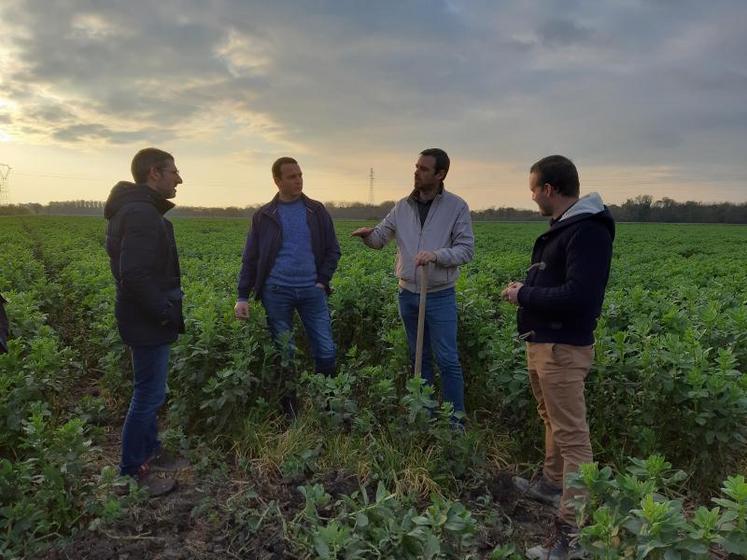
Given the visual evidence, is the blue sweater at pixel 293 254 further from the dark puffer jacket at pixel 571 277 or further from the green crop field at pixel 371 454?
the dark puffer jacket at pixel 571 277

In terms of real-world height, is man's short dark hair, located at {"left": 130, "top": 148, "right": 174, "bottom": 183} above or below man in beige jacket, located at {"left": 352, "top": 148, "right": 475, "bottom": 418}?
above

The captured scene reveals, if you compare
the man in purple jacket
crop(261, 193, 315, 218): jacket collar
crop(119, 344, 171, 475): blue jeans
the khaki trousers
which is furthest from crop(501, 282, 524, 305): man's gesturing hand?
crop(119, 344, 171, 475): blue jeans

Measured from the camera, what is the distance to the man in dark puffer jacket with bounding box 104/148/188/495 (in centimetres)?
352

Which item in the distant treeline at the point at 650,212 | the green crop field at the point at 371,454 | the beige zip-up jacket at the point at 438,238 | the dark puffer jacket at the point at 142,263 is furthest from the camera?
the distant treeline at the point at 650,212

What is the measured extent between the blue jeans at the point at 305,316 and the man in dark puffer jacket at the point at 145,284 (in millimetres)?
1073

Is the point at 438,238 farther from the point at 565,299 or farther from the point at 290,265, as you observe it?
the point at 565,299

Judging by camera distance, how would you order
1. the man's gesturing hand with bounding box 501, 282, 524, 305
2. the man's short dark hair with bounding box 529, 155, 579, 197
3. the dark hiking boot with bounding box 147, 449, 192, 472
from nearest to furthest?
the man's short dark hair with bounding box 529, 155, 579, 197, the man's gesturing hand with bounding box 501, 282, 524, 305, the dark hiking boot with bounding box 147, 449, 192, 472

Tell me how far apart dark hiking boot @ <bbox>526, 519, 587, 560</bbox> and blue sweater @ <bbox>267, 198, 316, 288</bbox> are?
274 cm

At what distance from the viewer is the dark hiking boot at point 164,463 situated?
4191 millimetres

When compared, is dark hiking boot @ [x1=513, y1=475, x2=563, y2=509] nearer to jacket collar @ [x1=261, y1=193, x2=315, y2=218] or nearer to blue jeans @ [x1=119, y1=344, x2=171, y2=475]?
blue jeans @ [x1=119, y1=344, x2=171, y2=475]

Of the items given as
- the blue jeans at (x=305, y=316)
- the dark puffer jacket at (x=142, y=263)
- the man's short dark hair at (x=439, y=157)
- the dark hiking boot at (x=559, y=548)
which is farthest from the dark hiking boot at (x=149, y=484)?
the man's short dark hair at (x=439, y=157)

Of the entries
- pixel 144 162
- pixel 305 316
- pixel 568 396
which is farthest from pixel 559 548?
pixel 144 162

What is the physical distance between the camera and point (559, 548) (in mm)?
3025

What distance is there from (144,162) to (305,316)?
1949 millimetres
